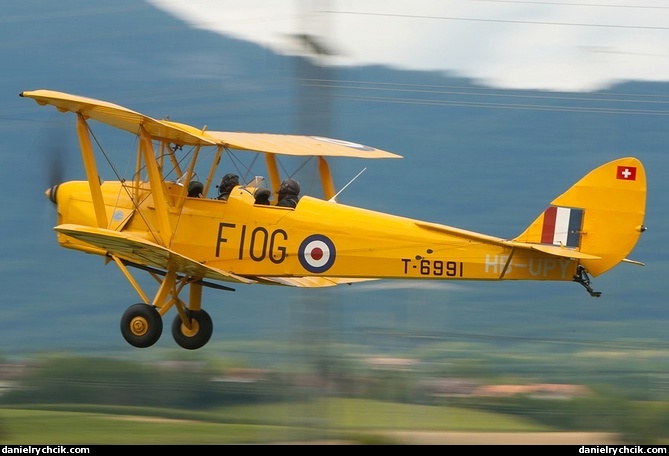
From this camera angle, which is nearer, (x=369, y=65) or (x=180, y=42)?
(x=369, y=65)

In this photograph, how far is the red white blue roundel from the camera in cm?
1068

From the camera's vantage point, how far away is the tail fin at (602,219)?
34.4 ft

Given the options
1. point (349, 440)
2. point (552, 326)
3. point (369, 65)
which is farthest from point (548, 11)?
point (349, 440)

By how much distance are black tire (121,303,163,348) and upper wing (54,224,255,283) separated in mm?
539

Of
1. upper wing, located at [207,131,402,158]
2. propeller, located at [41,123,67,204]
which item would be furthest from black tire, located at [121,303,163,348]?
propeller, located at [41,123,67,204]

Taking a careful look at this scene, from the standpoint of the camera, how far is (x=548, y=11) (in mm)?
36344

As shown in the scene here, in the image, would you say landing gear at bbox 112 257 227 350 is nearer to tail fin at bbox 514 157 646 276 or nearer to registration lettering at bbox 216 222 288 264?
registration lettering at bbox 216 222 288 264

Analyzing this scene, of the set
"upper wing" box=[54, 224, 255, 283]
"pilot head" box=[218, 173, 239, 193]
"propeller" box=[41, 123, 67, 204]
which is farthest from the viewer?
"propeller" box=[41, 123, 67, 204]

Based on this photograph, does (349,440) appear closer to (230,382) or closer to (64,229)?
(64,229)

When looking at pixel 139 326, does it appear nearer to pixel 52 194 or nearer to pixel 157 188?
pixel 157 188

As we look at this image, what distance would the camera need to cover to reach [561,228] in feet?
34.7

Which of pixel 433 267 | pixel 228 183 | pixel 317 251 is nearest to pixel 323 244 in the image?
pixel 317 251

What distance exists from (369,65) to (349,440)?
29.6 meters

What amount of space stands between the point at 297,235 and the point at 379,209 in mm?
25477
